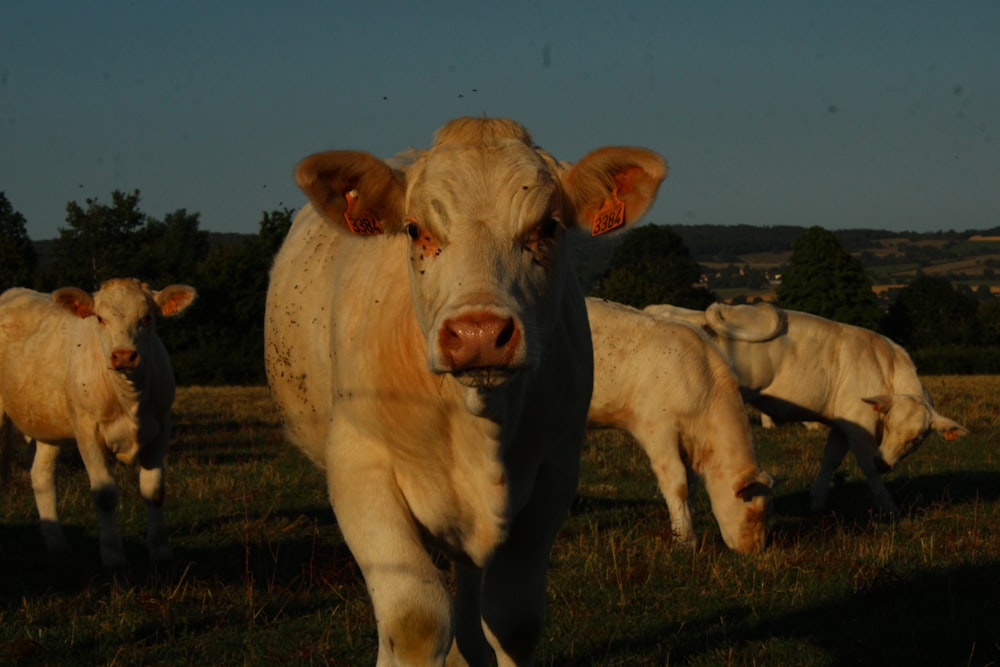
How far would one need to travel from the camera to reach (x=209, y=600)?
21.7 ft

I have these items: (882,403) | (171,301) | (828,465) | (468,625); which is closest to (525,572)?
(468,625)

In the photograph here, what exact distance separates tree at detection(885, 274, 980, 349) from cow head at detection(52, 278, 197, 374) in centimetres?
5785

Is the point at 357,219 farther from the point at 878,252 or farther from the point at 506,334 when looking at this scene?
the point at 878,252

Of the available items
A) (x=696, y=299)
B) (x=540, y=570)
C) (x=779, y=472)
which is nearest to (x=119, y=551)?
(x=540, y=570)

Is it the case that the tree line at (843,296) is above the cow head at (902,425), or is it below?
below

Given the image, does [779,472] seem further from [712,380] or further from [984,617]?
[984,617]

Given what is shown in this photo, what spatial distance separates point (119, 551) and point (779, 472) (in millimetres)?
7697

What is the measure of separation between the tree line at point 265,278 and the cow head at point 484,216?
1574 inches

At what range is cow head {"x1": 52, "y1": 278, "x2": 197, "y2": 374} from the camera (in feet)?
29.2

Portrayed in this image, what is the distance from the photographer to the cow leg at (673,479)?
375 inches

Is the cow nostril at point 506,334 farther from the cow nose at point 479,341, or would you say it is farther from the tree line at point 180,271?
the tree line at point 180,271

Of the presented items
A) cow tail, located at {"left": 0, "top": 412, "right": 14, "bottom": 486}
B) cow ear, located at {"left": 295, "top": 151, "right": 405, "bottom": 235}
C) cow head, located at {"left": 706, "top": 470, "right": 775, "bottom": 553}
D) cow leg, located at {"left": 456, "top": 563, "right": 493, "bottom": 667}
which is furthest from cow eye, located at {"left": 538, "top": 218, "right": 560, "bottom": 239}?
cow tail, located at {"left": 0, "top": 412, "right": 14, "bottom": 486}

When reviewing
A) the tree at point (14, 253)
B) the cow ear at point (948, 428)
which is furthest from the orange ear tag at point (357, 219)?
the tree at point (14, 253)

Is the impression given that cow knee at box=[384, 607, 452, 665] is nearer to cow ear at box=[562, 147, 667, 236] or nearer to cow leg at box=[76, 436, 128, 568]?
cow ear at box=[562, 147, 667, 236]
